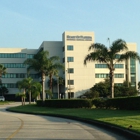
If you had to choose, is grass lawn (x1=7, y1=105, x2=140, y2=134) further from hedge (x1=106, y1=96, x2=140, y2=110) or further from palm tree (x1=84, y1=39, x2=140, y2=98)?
palm tree (x1=84, y1=39, x2=140, y2=98)

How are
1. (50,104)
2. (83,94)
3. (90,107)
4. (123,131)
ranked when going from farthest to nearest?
1. (83,94)
2. (50,104)
3. (90,107)
4. (123,131)

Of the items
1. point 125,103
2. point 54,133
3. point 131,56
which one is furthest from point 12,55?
point 54,133

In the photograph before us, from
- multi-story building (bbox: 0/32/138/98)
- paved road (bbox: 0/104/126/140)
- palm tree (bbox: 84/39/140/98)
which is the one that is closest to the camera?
paved road (bbox: 0/104/126/140)

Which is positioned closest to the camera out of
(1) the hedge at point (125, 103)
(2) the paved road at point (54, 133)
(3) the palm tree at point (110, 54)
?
(2) the paved road at point (54, 133)

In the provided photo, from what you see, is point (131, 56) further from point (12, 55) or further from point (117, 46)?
point (12, 55)

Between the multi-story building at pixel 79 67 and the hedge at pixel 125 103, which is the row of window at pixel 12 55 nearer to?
the multi-story building at pixel 79 67

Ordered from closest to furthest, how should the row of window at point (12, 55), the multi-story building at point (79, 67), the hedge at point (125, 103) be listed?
the hedge at point (125, 103) < the multi-story building at point (79, 67) < the row of window at point (12, 55)

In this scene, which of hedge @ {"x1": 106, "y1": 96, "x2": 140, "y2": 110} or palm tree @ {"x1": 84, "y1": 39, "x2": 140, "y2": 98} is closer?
hedge @ {"x1": 106, "y1": 96, "x2": 140, "y2": 110}

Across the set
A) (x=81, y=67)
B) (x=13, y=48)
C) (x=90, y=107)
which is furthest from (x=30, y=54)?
(x=90, y=107)

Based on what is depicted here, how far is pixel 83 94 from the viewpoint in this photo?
302ft

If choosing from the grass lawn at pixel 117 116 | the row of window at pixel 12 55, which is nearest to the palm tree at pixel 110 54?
the grass lawn at pixel 117 116

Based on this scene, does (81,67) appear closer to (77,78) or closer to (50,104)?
(77,78)

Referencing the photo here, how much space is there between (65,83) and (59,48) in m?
10.7

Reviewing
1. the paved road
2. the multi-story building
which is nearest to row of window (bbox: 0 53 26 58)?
the multi-story building
